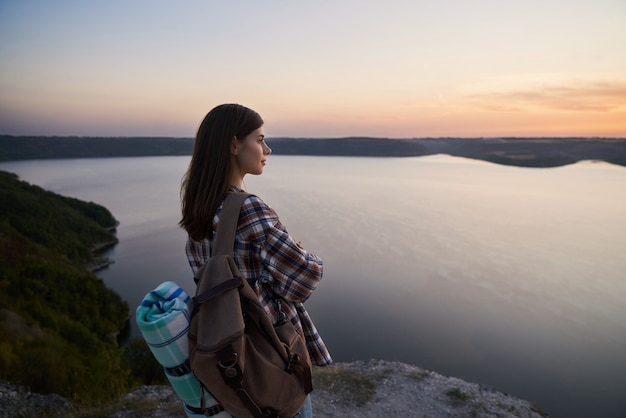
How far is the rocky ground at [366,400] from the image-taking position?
11.7 ft

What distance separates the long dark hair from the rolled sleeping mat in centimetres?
19

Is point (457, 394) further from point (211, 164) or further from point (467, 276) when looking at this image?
point (467, 276)

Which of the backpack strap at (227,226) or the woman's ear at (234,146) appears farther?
the woman's ear at (234,146)

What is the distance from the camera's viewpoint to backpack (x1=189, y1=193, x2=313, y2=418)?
2.66ft

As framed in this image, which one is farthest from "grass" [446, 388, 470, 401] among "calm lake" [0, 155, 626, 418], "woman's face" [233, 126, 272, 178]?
"calm lake" [0, 155, 626, 418]

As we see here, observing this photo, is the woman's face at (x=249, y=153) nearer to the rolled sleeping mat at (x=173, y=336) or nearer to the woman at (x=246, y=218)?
the woman at (x=246, y=218)

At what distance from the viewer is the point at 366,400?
454 centimetres

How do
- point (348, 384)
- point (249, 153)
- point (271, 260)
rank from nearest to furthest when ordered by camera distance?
point (271, 260), point (249, 153), point (348, 384)

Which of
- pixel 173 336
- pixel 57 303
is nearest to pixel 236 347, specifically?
pixel 173 336

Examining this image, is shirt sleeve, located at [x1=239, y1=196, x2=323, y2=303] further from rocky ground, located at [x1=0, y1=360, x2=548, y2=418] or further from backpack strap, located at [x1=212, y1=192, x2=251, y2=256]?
rocky ground, located at [x1=0, y1=360, x2=548, y2=418]

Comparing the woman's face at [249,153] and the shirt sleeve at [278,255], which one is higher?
the woman's face at [249,153]

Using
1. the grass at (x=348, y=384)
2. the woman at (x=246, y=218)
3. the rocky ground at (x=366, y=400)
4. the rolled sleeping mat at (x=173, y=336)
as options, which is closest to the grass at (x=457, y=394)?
the rocky ground at (x=366, y=400)

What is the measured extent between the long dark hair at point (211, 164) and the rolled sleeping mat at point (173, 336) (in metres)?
0.19

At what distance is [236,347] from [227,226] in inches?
10.6
